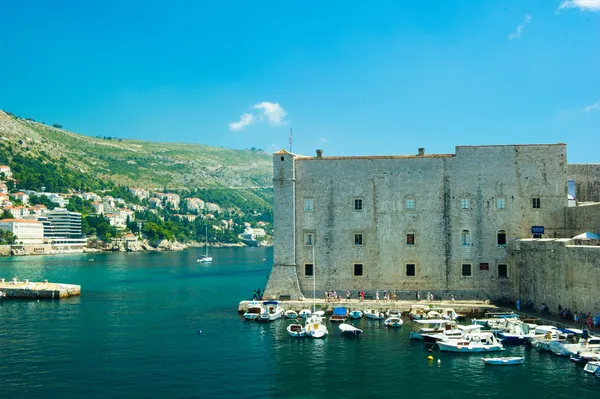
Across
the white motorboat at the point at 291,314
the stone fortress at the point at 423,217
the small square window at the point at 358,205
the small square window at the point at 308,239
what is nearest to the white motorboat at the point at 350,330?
the white motorboat at the point at 291,314

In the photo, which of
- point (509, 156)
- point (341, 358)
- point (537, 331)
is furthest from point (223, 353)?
point (509, 156)

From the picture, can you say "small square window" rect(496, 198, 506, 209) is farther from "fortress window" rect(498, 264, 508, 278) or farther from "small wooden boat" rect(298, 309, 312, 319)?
"small wooden boat" rect(298, 309, 312, 319)

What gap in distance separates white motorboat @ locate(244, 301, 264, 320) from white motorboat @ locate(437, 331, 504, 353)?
14598mm

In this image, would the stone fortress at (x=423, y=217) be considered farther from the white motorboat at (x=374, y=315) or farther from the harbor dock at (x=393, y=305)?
the white motorboat at (x=374, y=315)

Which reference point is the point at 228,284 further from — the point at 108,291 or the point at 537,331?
the point at 537,331

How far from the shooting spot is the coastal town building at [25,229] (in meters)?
172

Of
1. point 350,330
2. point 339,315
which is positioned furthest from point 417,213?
point 350,330

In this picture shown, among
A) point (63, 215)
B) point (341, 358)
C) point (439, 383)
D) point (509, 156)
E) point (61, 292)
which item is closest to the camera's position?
point (439, 383)

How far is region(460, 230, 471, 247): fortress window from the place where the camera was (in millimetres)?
43562

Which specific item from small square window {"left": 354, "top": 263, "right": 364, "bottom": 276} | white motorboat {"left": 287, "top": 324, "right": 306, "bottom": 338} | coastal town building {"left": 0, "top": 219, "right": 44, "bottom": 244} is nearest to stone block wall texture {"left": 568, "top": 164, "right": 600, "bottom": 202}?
small square window {"left": 354, "top": 263, "right": 364, "bottom": 276}

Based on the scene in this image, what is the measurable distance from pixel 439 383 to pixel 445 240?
61.0 feet

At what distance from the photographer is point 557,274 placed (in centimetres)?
3659

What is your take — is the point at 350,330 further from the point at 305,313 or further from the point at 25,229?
the point at 25,229

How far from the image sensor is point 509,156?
43.3 m
